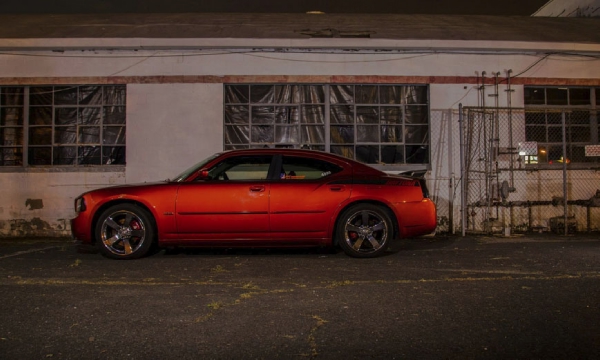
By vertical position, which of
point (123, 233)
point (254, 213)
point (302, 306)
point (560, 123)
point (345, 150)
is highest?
point (560, 123)

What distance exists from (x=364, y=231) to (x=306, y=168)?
3.61 feet

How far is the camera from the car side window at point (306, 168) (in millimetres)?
6660

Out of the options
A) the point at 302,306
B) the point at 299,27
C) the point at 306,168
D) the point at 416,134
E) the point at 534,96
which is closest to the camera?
the point at 302,306

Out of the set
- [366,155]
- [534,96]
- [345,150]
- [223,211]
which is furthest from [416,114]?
[223,211]

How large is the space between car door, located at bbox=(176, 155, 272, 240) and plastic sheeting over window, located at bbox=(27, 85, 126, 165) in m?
3.97

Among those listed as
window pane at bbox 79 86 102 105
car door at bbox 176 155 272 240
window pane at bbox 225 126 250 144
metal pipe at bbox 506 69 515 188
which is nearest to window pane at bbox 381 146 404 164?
metal pipe at bbox 506 69 515 188

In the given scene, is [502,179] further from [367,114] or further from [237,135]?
[237,135]

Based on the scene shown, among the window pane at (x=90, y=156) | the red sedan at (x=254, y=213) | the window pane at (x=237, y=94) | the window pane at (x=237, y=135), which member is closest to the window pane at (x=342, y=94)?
the window pane at (x=237, y=94)

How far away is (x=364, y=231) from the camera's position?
6.45 metres

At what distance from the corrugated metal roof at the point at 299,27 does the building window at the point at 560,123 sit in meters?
1.02

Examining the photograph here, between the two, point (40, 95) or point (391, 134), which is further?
point (391, 134)

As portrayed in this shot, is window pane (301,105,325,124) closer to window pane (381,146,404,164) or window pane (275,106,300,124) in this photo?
window pane (275,106,300,124)

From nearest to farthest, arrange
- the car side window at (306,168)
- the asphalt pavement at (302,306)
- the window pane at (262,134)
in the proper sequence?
the asphalt pavement at (302,306) < the car side window at (306,168) < the window pane at (262,134)

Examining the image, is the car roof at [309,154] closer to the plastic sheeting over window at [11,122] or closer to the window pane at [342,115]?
the window pane at [342,115]
